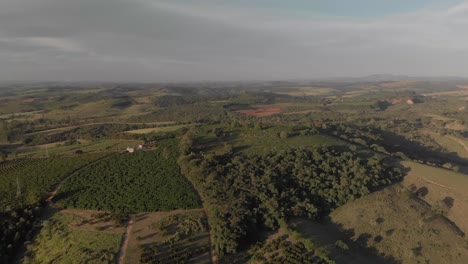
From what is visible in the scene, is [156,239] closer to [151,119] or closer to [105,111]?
[151,119]

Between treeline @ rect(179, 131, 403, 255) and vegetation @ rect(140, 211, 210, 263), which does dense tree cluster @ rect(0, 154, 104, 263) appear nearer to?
vegetation @ rect(140, 211, 210, 263)

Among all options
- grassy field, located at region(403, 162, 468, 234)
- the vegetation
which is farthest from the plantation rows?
grassy field, located at region(403, 162, 468, 234)

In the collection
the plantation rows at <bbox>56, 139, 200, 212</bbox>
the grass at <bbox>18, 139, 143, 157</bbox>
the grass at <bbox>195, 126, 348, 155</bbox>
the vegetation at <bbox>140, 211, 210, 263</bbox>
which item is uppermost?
the grass at <bbox>195, 126, 348, 155</bbox>

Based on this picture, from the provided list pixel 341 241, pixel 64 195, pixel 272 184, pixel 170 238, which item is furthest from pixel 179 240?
pixel 64 195

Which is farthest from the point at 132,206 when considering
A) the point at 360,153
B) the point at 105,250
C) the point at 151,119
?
the point at 151,119

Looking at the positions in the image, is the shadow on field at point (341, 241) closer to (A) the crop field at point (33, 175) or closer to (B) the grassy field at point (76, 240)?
(B) the grassy field at point (76, 240)

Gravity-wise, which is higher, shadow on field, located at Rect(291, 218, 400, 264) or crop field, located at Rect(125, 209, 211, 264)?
crop field, located at Rect(125, 209, 211, 264)
